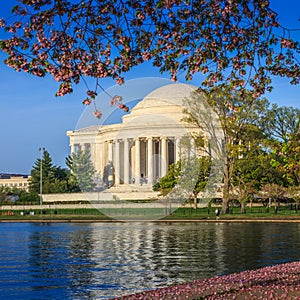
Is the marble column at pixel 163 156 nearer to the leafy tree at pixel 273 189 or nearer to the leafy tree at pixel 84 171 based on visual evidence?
the leafy tree at pixel 84 171

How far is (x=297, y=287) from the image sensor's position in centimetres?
1162

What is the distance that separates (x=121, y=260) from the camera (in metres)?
23.0

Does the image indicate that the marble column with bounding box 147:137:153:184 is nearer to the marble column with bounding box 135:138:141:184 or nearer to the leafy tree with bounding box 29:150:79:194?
the marble column with bounding box 135:138:141:184

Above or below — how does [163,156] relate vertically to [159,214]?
above

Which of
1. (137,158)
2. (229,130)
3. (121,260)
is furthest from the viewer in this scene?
(137,158)

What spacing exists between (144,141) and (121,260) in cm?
7398

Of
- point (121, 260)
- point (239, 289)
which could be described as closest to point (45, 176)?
point (121, 260)

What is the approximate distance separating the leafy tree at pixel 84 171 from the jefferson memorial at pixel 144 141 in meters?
3.33

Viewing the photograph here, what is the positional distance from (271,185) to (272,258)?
38941 millimetres

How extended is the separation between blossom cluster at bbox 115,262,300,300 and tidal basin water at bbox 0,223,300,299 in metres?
3.39

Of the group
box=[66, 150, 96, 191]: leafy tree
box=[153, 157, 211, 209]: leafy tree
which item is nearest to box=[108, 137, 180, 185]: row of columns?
box=[66, 150, 96, 191]: leafy tree

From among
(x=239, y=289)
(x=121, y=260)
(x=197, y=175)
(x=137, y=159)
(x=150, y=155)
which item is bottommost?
(x=121, y=260)

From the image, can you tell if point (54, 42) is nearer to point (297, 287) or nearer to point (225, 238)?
point (297, 287)

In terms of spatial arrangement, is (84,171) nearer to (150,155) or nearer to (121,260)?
(150,155)
